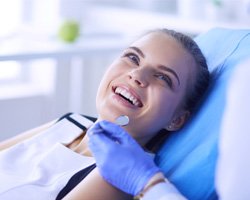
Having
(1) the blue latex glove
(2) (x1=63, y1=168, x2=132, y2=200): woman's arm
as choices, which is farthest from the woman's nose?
(2) (x1=63, y1=168, x2=132, y2=200): woman's arm

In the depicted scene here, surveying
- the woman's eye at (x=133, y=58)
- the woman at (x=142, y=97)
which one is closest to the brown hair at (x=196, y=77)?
the woman at (x=142, y=97)

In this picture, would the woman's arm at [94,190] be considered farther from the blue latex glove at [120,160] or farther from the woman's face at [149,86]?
the woman's face at [149,86]

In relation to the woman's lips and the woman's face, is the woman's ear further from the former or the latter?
the woman's lips

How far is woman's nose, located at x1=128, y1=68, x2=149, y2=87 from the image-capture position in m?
1.15

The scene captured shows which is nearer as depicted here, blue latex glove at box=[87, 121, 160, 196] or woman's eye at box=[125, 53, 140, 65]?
blue latex glove at box=[87, 121, 160, 196]

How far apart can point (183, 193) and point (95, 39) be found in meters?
1.51

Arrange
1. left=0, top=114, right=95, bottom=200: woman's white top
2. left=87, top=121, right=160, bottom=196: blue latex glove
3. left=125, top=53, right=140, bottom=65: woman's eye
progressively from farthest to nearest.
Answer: left=125, top=53, right=140, bottom=65: woman's eye → left=0, top=114, right=95, bottom=200: woman's white top → left=87, top=121, right=160, bottom=196: blue latex glove

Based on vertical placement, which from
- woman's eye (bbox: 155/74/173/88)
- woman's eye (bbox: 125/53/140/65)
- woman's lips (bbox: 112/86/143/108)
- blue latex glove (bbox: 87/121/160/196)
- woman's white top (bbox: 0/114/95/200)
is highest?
woman's eye (bbox: 125/53/140/65)

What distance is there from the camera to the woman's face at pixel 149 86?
45.6 inches

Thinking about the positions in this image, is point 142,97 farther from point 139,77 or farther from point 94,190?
point 94,190

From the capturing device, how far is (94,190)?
1.07 m

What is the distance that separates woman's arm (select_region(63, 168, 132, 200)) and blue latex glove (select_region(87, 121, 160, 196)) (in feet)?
0.06

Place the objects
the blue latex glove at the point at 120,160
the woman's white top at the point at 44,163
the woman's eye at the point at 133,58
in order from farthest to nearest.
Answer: the woman's eye at the point at 133,58
the woman's white top at the point at 44,163
the blue latex glove at the point at 120,160

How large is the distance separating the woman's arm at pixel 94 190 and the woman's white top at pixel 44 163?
8 cm
